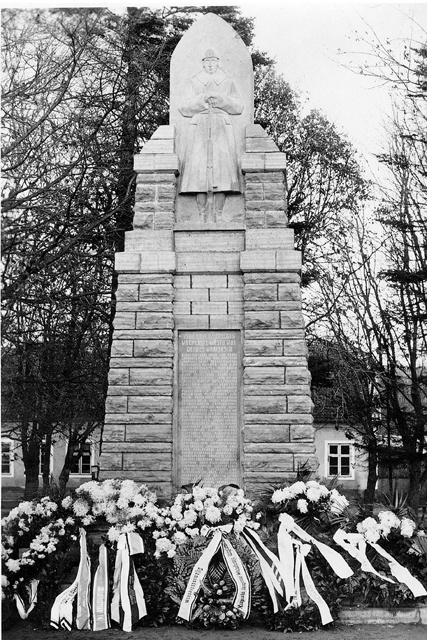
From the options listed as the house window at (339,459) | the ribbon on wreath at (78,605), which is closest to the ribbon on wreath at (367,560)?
the ribbon on wreath at (78,605)

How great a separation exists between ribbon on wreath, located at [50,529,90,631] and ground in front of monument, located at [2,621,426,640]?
87 millimetres

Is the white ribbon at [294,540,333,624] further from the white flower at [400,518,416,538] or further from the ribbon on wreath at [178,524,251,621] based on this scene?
the white flower at [400,518,416,538]

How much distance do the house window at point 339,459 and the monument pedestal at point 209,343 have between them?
17.8 meters

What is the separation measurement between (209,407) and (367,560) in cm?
249

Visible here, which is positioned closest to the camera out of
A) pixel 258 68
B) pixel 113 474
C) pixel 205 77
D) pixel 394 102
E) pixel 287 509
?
pixel 287 509

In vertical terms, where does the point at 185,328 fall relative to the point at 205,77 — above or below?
below

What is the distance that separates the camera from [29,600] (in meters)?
7.66

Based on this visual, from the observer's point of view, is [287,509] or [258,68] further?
[258,68]

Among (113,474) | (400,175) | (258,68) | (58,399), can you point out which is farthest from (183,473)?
(258,68)

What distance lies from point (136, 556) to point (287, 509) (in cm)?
149

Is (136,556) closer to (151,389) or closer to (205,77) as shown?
(151,389)

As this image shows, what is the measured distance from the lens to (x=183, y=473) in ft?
30.7

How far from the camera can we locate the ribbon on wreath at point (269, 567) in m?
7.43

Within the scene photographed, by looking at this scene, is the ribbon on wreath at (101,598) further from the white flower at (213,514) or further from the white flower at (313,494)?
the white flower at (313,494)
